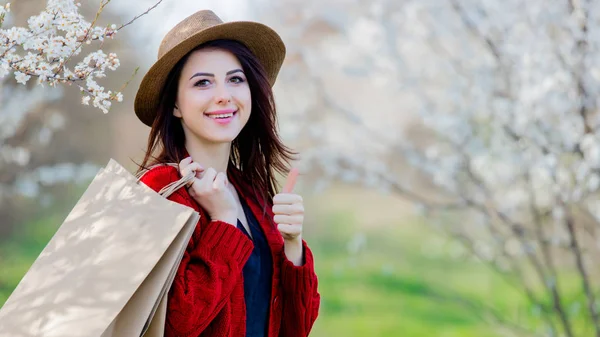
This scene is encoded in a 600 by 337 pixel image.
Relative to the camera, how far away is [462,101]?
151 inches

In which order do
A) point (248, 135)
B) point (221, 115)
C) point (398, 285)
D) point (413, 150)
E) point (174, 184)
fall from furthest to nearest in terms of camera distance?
1. point (398, 285)
2. point (413, 150)
3. point (248, 135)
4. point (221, 115)
5. point (174, 184)

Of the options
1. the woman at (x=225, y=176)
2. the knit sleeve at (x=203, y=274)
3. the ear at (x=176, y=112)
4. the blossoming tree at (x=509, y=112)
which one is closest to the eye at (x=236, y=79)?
the woman at (x=225, y=176)

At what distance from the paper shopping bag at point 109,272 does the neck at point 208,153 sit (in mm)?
224

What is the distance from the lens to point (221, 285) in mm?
1147

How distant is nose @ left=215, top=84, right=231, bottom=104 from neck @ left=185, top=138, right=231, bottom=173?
0.31 feet

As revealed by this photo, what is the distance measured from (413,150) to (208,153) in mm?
2817

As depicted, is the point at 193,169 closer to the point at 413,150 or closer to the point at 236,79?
the point at 236,79

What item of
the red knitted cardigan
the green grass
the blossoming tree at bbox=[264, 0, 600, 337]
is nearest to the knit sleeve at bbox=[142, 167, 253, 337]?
the red knitted cardigan

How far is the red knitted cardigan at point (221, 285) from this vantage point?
44.2 inches

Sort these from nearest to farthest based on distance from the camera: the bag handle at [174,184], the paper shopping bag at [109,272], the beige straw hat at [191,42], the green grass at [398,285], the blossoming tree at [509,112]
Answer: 1. the paper shopping bag at [109,272]
2. the bag handle at [174,184]
3. the beige straw hat at [191,42]
4. the blossoming tree at [509,112]
5. the green grass at [398,285]

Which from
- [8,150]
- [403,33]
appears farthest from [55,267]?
[403,33]

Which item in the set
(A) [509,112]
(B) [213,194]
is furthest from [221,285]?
(A) [509,112]

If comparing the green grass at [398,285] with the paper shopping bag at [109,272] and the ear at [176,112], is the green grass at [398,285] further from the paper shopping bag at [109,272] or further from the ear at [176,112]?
the paper shopping bag at [109,272]

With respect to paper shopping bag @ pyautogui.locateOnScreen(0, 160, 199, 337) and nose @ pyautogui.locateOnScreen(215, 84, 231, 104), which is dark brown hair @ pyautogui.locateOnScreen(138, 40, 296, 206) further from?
paper shopping bag @ pyautogui.locateOnScreen(0, 160, 199, 337)
